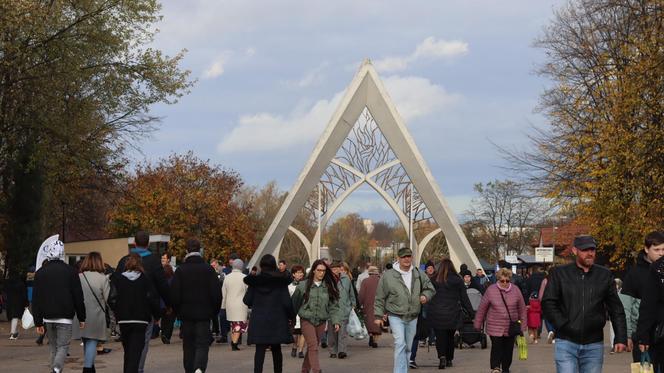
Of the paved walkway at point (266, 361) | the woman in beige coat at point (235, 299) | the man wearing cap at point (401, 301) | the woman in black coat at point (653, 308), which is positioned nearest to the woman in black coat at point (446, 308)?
the paved walkway at point (266, 361)

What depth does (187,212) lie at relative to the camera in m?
53.4

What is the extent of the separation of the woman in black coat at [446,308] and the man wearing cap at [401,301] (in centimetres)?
264

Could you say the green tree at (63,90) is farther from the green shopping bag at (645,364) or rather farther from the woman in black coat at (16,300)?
the green shopping bag at (645,364)

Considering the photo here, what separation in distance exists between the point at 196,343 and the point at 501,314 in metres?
3.89

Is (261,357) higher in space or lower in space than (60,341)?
lower

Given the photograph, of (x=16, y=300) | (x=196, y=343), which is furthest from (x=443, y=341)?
(x=16, y=300)

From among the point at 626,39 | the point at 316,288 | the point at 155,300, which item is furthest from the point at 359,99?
the point at 155,300

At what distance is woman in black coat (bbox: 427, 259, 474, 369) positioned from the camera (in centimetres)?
1437

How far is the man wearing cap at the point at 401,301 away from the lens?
447 inches

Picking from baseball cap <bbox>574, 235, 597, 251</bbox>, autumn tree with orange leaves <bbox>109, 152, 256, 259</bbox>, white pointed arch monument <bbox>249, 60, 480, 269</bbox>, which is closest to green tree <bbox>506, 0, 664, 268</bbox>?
white pointed arch monument <bbox>249, 60, 480, 269</bbox>

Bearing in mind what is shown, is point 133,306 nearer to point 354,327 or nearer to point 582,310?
point 582,310

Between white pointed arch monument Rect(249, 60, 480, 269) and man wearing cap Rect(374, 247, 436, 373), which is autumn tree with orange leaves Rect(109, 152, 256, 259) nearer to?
white pointed arch monument Rect(249, 60, 480, 269)

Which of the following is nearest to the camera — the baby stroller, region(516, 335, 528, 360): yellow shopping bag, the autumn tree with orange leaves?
region(516, 335, 528, 360): yellow shopping bag

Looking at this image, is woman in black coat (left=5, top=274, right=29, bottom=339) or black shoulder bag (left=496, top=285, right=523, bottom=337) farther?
woman in black coat (left=5, top=274, right=29, bottom=339)
